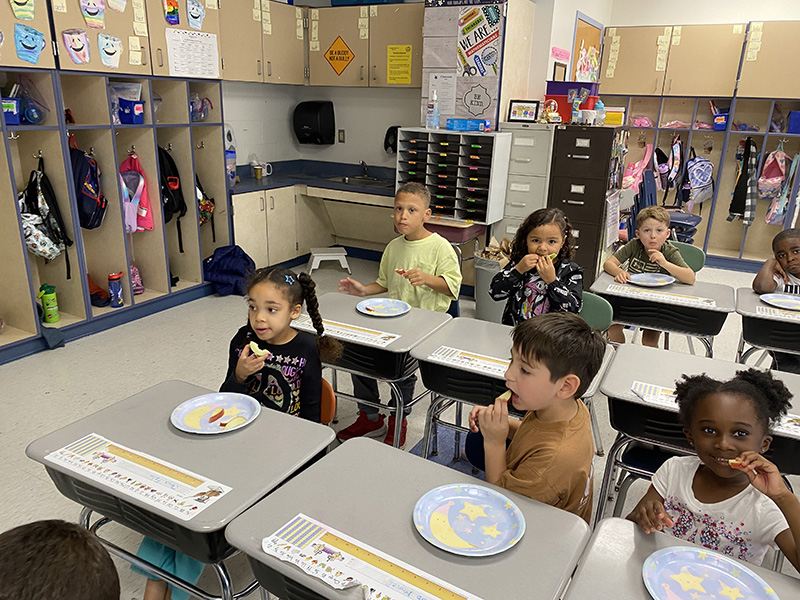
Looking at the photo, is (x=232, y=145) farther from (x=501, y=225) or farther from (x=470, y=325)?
(x=470, y=325)

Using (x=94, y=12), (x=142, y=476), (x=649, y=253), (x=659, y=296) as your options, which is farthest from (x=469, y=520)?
(x=94, y=12)

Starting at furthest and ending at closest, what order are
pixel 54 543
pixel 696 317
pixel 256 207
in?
pixel 256 207
pixel 696 317
pixel 54 543

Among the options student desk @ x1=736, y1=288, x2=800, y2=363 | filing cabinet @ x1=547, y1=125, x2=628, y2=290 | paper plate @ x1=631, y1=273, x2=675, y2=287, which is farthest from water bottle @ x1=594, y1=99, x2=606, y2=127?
student desk @ x1=736, y1=288, x2=800, y2=363

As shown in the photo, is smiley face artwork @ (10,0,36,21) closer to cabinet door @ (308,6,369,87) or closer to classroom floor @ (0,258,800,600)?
classroom floor @ (0,258,800,600)

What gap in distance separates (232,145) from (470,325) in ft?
12.5

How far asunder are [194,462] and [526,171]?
3.83 metres

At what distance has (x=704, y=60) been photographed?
19.1 ft

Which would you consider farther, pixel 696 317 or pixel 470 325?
pixel 696 317

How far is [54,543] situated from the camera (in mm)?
745

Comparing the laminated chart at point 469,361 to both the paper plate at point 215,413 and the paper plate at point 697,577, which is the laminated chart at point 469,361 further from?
the paper plate at point 697,577

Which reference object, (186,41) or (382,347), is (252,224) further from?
(382,347)

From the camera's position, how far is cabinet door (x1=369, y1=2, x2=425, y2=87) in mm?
4820

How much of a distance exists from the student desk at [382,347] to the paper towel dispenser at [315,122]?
3826mm

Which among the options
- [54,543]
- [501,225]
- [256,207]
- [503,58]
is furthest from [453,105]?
[54,543]
